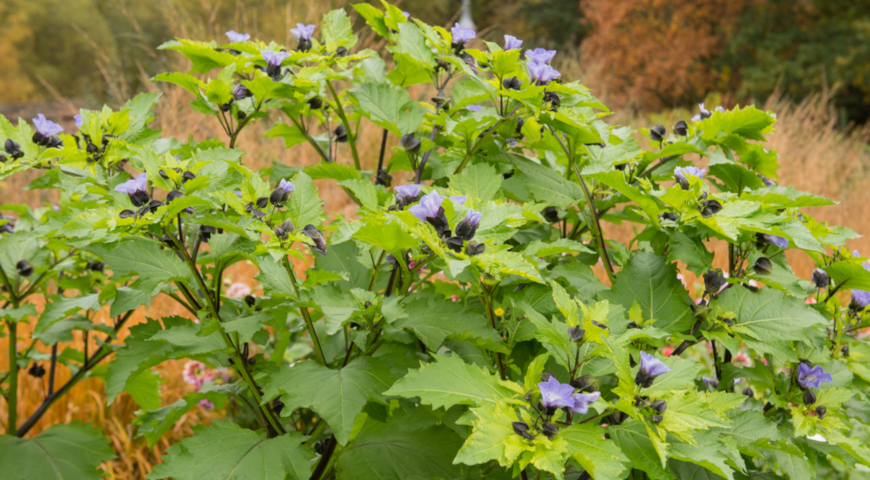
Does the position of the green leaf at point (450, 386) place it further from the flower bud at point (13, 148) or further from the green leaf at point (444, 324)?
the flower bud at point (13, 148)

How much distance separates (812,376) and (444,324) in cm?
84

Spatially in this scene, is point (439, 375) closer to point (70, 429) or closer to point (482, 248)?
point (482, 248)

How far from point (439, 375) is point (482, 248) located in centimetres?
22

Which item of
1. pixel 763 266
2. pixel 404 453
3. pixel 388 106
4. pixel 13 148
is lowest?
pixel 404 453

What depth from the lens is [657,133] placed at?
1.48m

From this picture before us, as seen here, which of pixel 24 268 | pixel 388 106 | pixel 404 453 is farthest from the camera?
pixel 24 268

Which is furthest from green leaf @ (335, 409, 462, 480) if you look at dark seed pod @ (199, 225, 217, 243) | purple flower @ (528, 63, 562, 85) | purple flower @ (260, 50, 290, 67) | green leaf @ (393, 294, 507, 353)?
purple flower @ (260, 50, 290, 67)

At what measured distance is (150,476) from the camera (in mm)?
1018

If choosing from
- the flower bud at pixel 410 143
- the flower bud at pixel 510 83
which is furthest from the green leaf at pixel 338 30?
the flower bud at pixel 510 83

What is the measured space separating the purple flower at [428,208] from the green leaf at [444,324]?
245 millimetres

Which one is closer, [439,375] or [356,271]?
[439,375]

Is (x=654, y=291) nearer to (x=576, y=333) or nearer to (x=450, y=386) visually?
(x=576, y=333)

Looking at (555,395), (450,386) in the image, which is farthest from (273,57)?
(555,395)

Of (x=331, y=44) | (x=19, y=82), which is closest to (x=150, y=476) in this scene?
(x=331, y=44)
